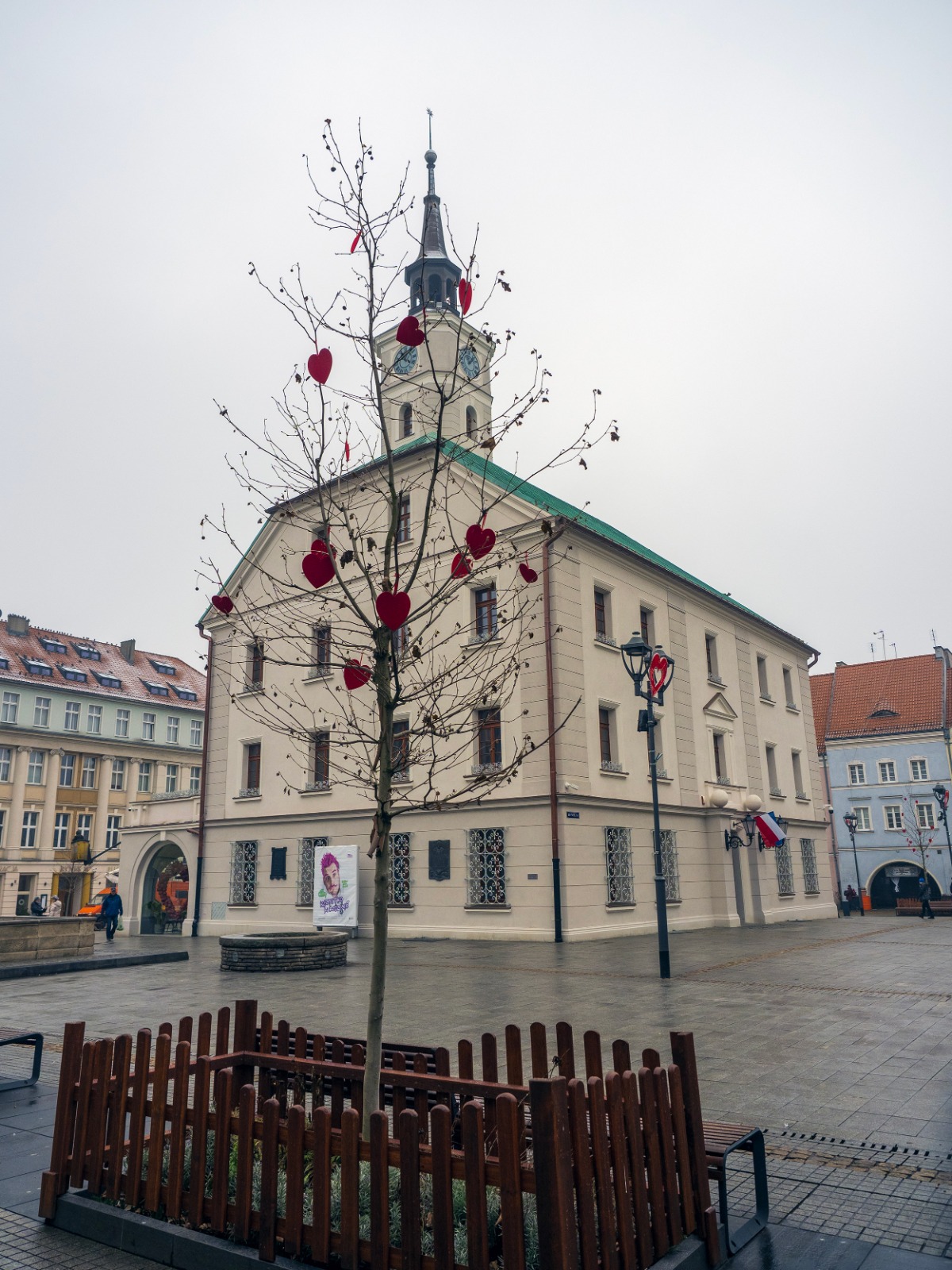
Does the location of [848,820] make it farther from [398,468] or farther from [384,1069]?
[384,1069]

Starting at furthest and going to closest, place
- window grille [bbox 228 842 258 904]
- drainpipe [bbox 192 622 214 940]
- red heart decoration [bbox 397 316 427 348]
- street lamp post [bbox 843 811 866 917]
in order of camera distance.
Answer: street lamp post [bbox 843 811 866 917] < drainpipe [bbox 192 622 214 940] < window grille [bbox 228 842 258 904] < red heart decoration [bbox 397 316 427 348]

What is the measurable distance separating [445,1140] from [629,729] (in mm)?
23296

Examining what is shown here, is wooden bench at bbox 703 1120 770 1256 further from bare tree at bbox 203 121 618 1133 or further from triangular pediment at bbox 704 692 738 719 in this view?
triangular pediment at bbox 704 692 738 719

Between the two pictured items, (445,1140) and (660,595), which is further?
(660,595)

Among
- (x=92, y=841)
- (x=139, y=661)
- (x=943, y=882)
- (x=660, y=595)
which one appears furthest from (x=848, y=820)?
(x=139, y=661)

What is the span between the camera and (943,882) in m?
56.9

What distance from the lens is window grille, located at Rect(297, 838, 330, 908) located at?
2786 cm

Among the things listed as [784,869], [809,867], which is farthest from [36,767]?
[809,867]

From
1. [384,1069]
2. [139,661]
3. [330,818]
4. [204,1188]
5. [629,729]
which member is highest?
[139,661]

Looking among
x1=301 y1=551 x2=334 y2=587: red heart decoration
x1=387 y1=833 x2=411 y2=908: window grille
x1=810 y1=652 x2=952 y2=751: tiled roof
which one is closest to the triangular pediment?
x1=387 y1=833 x2=411 y2=908: window grille

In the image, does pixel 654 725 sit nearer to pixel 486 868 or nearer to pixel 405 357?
pixel 486 868

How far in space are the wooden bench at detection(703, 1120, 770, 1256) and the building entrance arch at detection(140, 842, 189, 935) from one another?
98.1ft

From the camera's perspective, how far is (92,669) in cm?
6231

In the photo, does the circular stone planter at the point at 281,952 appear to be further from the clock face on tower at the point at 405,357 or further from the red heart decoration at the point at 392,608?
the red heart decoration at the point at 392,608
